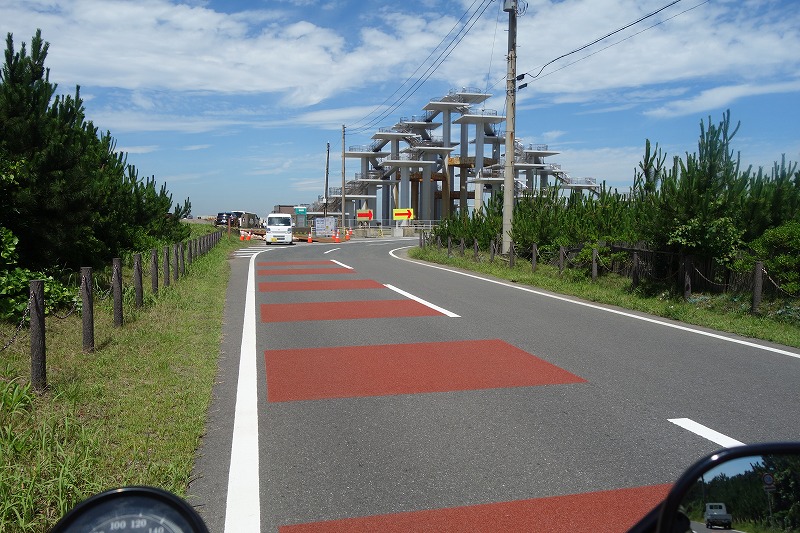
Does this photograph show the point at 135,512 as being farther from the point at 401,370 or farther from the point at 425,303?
the point at 425,303

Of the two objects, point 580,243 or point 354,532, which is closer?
point 354,532

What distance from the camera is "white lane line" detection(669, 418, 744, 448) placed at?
16.0 feet

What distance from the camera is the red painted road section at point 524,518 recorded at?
361 cm

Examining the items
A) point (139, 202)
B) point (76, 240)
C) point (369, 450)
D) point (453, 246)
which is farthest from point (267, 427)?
point (453, 246)

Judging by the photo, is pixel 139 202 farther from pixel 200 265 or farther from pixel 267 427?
pixel 267 427

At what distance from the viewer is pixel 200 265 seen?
21.5m

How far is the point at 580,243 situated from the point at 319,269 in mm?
9163

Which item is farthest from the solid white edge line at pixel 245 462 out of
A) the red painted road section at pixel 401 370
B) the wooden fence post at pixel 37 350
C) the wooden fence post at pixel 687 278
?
the wooden fence post at pixel 687 278

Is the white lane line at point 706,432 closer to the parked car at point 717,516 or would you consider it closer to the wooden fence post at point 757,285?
the parked car at point 717,516

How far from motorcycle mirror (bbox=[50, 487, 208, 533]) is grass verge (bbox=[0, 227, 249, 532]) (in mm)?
2164

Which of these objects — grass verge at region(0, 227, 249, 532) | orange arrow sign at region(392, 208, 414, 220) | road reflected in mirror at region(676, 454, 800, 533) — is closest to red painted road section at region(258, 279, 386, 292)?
grass verge at region(0, 227, 249, 532)

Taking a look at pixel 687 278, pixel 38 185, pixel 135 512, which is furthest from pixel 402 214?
pixel 135 512

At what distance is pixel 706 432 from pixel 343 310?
819 centimetres

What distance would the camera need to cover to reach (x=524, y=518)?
12.2 ft
